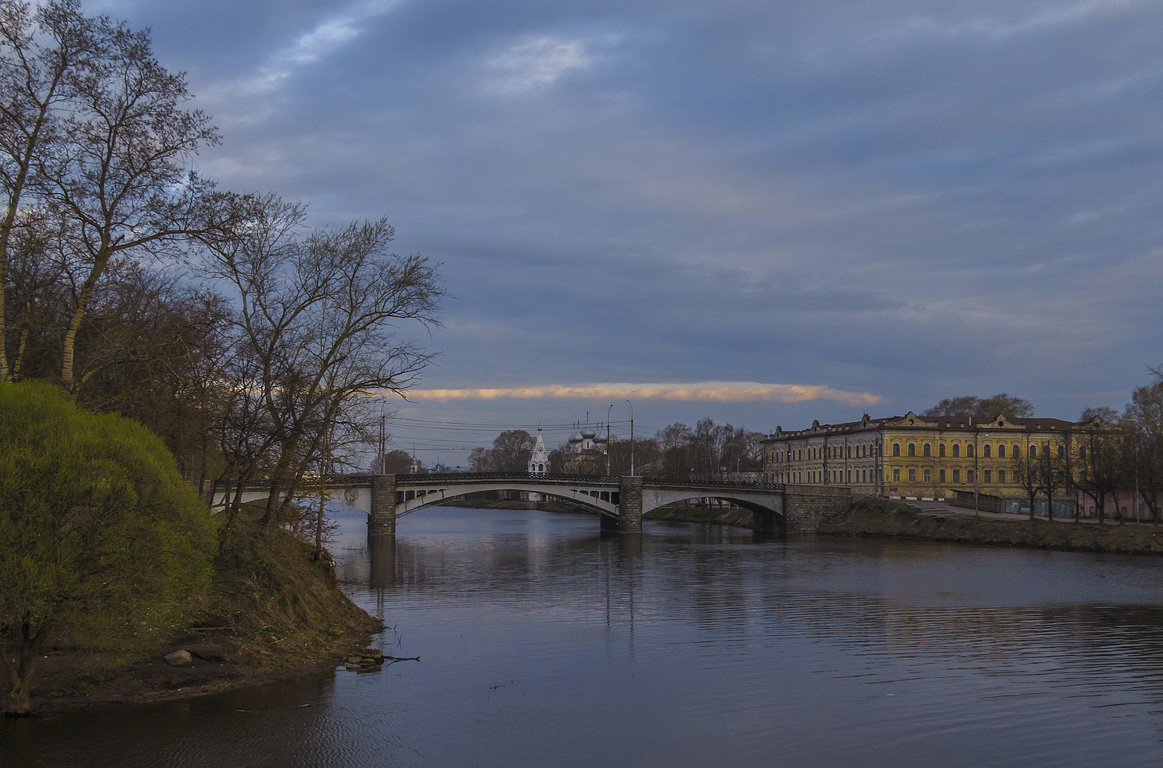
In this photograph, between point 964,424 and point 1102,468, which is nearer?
point 1102,468

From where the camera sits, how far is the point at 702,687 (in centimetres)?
2278

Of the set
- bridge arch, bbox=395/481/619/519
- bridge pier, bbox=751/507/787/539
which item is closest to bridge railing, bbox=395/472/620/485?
bridge arch, bbox=395/481/619/519

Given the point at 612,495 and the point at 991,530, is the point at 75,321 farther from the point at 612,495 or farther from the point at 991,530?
the point at 612,495

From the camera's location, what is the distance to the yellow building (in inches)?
4358

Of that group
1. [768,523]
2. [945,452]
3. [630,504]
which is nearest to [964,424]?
[945,452]

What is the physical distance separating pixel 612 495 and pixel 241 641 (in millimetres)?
72648

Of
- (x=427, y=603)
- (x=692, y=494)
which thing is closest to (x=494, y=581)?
(x=427, y=603)

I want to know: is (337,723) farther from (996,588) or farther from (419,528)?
(419,528)

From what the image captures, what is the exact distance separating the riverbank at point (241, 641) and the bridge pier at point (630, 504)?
61.6 m

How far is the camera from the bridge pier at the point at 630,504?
90500 mm

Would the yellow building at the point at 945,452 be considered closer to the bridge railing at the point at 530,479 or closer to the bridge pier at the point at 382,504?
the bridge railing at the point at 530,479

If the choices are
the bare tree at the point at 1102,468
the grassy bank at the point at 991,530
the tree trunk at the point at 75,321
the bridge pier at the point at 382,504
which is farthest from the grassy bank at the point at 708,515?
the tree trunk at the point at 75,321

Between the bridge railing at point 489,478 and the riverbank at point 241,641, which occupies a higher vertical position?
the bridge railing at point 489,478

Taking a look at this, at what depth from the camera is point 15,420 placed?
14.6 m
